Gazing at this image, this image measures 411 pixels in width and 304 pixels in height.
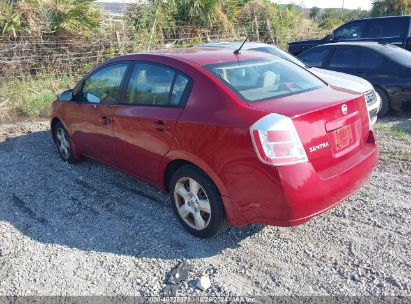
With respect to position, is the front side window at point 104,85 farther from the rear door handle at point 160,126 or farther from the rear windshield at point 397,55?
the rear windshield at point 397,55

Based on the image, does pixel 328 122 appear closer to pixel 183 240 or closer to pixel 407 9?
pixel 183 240

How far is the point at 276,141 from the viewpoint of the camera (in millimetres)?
2957

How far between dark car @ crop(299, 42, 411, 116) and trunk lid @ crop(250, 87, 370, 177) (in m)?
4.19

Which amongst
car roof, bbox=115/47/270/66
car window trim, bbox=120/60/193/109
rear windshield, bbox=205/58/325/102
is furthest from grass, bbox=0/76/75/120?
rear windshield, bbox=205/58/325/102

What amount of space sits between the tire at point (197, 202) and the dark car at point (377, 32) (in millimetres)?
9779

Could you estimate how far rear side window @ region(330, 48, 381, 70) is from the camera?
774 centimetres

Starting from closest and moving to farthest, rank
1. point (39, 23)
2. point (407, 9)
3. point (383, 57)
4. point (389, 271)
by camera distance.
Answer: point (389, 271) → point (383, 57) → point (39, 23) → point (407, 9)

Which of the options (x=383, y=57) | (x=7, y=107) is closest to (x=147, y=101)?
(x=383, y=57)

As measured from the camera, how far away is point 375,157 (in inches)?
147

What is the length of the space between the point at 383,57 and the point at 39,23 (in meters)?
8.16

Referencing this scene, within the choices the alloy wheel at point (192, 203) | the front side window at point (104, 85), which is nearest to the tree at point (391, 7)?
the front side window at point (104, 85)

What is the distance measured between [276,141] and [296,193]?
412 millimetres

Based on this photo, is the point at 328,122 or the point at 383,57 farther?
the point at 383,57

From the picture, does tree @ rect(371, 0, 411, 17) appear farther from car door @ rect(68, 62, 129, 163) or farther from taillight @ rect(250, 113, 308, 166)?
taillight @ rect(250, 113, 308, 166)
